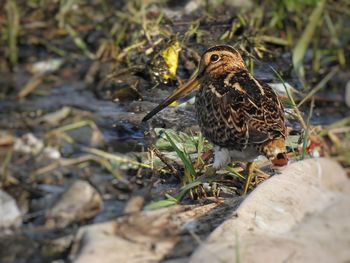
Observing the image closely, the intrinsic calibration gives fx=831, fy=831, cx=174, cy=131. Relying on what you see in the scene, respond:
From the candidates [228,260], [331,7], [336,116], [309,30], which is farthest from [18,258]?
[331,7]

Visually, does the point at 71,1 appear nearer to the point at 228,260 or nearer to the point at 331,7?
the point at 331,7

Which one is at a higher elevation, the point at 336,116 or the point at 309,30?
the point at 309,30

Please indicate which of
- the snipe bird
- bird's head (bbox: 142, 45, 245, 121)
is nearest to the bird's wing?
the snipe bird

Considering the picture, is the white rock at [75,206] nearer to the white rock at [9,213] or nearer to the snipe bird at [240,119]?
the white rock at [9,213]

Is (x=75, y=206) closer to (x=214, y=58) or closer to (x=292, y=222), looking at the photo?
(x=214, y=58)

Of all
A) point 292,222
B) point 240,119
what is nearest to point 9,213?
point 240,119

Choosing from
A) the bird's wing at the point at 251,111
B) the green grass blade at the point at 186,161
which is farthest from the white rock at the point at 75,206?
the bird's wing at the point at 251,111
